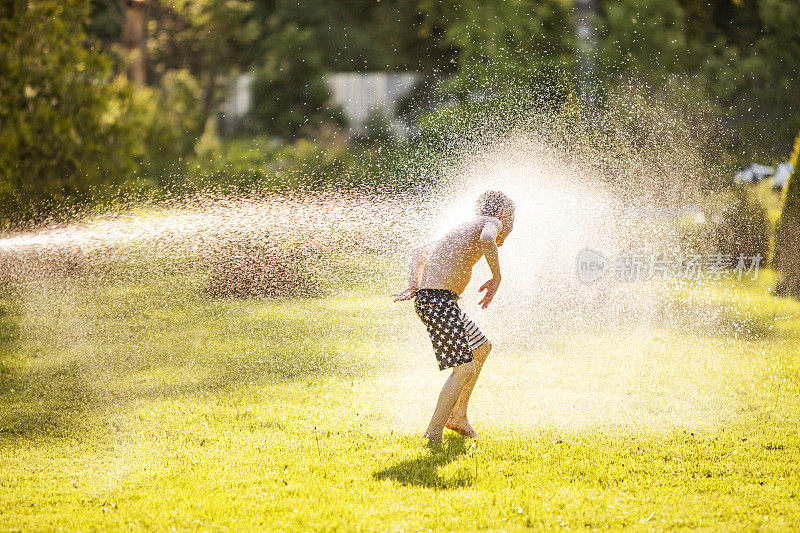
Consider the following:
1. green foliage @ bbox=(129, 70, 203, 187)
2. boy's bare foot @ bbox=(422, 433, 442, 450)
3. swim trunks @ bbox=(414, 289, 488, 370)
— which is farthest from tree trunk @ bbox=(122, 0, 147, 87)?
boy's bare foot @ bbox=(422, 433, 442, 450)

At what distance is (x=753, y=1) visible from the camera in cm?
2314

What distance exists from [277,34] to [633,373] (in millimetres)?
23408

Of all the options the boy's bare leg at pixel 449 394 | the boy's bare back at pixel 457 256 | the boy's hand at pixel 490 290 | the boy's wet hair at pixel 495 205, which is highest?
the boy's wet hair at pixel 495 205

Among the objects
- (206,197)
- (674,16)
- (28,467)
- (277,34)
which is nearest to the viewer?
(28,467)

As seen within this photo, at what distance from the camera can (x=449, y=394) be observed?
496cm

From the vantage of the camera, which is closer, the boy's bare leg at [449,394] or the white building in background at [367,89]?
the boy's bare leg at [449,394]

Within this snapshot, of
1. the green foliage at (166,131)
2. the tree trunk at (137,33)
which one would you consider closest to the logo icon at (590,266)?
the green foliage at (166,131)

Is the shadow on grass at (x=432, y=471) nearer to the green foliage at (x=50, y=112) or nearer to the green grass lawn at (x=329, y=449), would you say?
the green grass lawn at (x=329, y=449)

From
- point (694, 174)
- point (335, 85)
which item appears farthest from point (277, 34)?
point (694, 174)

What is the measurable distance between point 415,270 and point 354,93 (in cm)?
2568

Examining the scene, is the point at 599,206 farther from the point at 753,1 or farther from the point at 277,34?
the point at 277,34

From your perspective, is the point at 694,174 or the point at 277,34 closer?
the point at 694,174

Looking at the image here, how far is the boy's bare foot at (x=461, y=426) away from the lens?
17.1 ft

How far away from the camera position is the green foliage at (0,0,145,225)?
10.3 metres
